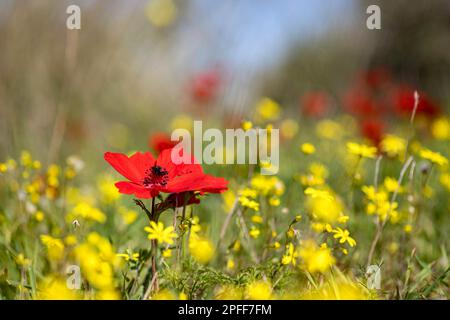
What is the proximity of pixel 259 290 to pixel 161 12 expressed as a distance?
2.81 meters

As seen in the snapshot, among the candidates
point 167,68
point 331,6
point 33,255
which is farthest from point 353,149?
point 167,68

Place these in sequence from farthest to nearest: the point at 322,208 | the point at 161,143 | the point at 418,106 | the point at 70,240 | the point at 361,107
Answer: the point at 361,107 < the point at 418,106 < the point at 161,143 < the point at 70,240 < the point at 322,208

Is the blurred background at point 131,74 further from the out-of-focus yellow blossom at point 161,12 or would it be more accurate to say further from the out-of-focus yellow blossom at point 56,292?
the out-of-focus yellow blossom at point 56,292

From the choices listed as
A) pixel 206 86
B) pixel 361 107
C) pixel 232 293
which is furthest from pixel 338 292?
pixel 206 86

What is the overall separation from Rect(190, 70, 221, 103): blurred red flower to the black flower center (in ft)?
8.15

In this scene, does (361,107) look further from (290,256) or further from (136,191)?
(136,191)

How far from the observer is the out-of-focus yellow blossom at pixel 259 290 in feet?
2.71

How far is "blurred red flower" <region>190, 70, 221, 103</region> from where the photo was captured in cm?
339

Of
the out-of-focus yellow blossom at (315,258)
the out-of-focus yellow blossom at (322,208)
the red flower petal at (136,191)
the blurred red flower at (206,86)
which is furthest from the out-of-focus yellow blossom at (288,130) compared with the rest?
the red flower petal at (136,191)

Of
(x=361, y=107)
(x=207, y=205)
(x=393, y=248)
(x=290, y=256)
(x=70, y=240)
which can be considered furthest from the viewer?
(x=361, y=107)

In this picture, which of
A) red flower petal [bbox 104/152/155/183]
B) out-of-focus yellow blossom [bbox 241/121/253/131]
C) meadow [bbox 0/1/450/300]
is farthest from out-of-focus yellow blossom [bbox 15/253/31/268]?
out-of-focus yellow blossom [bbox 241/121/253/131]

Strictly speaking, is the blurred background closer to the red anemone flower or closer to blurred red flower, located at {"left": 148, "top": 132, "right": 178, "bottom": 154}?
blurred red flower, located at {"left": 148, "top": 132, "right": 178, "bottom": 154}

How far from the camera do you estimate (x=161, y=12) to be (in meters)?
3.37

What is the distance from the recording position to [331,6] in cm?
278
